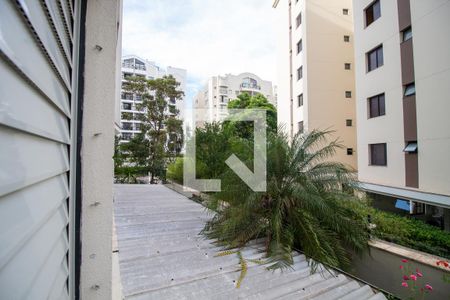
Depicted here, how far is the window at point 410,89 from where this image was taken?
28.0 ft

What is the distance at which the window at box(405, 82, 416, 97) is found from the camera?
855 centimetres

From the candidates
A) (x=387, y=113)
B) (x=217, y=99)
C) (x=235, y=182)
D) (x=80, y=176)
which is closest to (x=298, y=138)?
(x=235, y=182)

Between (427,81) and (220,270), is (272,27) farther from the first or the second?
(220,270)

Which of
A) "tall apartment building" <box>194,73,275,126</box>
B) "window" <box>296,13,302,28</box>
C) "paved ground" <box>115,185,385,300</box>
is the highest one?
"tall apartment building" <box>194,73,275,126</box>

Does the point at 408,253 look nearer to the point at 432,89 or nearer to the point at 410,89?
the point at 432,89

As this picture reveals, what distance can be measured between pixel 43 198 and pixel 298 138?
5.31m

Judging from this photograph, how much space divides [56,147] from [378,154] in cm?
1198

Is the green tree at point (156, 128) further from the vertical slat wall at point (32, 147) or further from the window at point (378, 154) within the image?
the vertical slat wall at point (32, 147)

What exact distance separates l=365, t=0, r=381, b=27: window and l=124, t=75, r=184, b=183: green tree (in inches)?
509

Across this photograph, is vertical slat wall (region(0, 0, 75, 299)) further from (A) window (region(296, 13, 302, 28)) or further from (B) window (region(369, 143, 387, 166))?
(A) window (region(296, 13, 302, 28))

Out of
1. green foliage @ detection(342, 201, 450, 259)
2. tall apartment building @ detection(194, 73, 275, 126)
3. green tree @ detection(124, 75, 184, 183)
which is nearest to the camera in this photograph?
green foliage @ detection(342, 201, 450, 259)

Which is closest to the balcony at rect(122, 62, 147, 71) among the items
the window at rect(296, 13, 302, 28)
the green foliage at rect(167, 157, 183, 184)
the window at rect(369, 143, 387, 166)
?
the window at rect(296, 13, 302, 28)

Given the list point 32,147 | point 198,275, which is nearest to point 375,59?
point 198,275

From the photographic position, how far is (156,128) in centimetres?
1812
